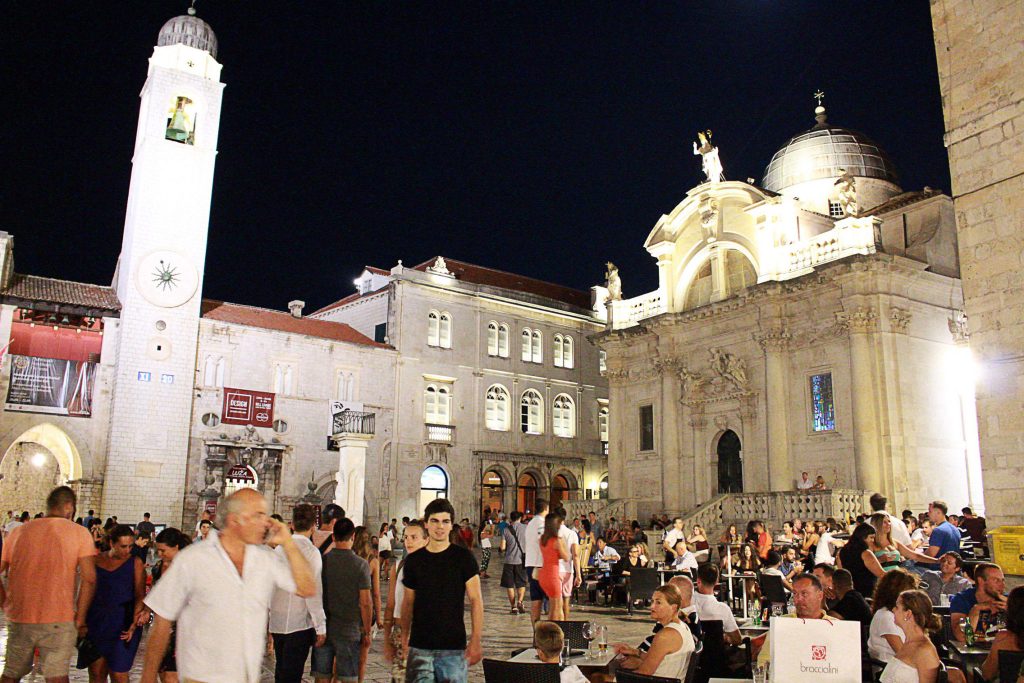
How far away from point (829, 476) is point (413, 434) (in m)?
16.8

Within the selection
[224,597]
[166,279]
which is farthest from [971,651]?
[166,279]

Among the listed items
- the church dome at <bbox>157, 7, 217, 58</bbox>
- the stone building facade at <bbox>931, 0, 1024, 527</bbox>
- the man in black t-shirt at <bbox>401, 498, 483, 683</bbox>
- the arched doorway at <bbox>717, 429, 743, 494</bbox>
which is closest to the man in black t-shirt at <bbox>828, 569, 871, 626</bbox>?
the man in black t-shirt at <bbox>401, 498, 483, 683</bbox>

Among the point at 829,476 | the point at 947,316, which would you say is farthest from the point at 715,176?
the point at 829,476

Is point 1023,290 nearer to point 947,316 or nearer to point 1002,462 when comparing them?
point 1002,462

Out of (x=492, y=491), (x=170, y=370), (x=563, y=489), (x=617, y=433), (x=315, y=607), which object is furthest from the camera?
(x=563, y=489)

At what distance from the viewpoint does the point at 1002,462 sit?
11227 mm

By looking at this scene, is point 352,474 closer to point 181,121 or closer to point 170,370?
point 170,370

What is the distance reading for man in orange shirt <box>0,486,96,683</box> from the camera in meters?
6.02

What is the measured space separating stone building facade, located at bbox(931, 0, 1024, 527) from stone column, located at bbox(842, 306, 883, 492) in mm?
10936

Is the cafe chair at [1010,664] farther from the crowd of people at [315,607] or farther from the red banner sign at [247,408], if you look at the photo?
the red banner sign at [247,408]

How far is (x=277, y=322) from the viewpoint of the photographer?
3303cm

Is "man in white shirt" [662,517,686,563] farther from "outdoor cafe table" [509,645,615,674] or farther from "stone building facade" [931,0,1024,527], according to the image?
"outdoor cafe table" [509,645,615,674]

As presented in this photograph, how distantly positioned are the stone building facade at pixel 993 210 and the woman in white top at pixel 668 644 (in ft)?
25.5

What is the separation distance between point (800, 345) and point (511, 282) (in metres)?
18.9
